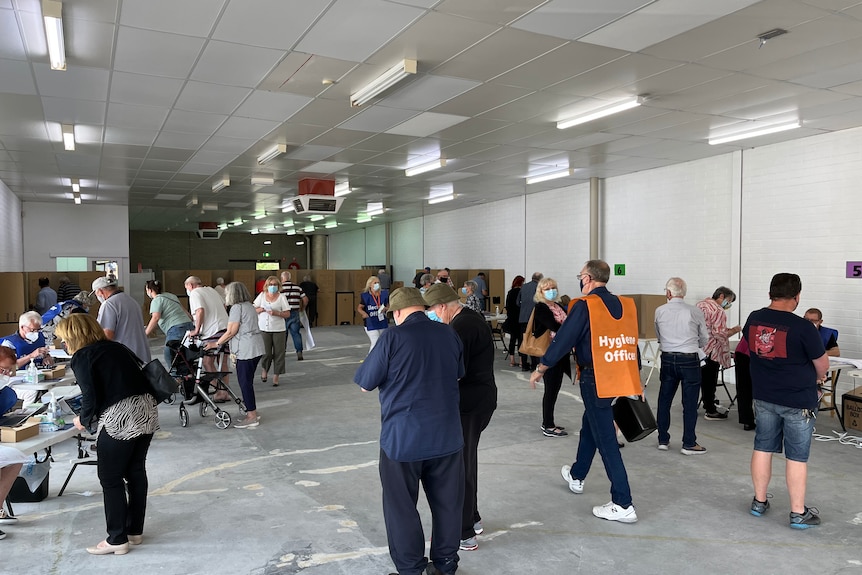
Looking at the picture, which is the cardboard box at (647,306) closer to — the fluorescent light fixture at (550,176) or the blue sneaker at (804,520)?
the fluorescent light fixture at (550,176)

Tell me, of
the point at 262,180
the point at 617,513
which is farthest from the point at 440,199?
the point at 617,513

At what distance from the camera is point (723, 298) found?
6.17 meters

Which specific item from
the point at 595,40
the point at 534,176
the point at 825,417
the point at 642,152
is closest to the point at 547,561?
the point at 595,40

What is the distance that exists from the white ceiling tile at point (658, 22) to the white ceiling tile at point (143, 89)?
144 inches

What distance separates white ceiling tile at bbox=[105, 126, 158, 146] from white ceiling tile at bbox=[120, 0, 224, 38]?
3.36 m

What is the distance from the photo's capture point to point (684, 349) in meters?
5.06

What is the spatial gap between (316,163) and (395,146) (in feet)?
5.81

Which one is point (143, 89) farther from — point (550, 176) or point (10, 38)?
point (550, 176)

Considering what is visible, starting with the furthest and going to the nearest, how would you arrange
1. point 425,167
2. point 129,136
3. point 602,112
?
point 425,167 < point 129,136 < point 602,112

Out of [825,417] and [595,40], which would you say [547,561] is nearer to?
[595,40]

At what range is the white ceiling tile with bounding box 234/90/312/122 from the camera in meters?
5.77

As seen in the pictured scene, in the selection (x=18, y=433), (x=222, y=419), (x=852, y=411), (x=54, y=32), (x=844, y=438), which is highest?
(x=54, y=32)

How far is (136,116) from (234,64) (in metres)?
2.23

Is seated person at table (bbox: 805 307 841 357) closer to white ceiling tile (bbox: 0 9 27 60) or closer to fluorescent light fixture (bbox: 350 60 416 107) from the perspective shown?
fluorescent light fixture (bbox: 350 60 416 107)
